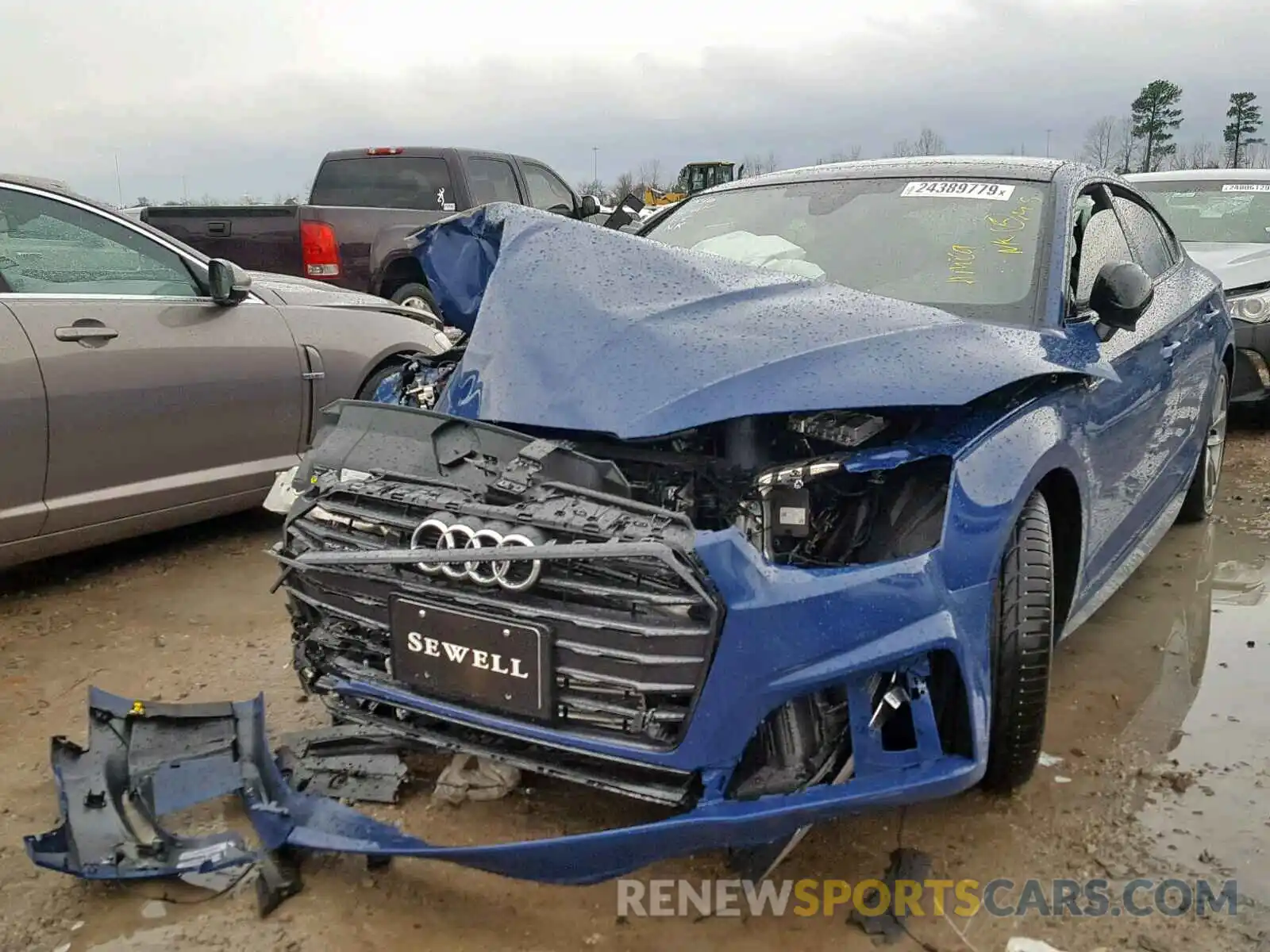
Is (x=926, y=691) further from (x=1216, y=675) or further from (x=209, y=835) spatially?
(x=1216, y=675)

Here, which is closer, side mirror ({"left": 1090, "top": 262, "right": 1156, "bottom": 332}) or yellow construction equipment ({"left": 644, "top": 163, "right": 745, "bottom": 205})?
side mirror ({"left": 1090, "top": 262, "right": 1156, "bottom": 332})

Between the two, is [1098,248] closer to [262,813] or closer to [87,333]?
[262,813]

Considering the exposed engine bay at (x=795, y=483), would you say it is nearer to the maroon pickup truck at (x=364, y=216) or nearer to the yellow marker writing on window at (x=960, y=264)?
the yellow marker writing on window at (x=960, y=264)

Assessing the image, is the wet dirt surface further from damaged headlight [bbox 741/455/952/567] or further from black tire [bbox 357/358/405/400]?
black tire [bbox 357/358/405/400]

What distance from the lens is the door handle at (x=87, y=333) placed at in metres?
3.93

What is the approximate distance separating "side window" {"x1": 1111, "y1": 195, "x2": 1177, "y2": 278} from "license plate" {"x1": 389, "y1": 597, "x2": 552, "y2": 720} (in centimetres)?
303

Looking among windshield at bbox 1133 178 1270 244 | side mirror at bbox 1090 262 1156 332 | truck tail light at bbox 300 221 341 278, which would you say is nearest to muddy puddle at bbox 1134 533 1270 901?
side mirror at bbox 1090 262 1156 332

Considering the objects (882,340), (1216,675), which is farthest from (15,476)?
(1216,675)

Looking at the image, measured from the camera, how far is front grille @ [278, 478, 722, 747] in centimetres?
204

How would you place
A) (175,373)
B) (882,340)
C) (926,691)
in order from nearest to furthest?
(926,691) → (882,340) → (175,373)

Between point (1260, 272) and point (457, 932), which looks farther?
point (1260, 272)

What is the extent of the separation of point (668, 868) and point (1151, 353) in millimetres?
2374

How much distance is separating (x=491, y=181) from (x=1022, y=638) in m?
8.32

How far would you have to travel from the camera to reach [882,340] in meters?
2.50
